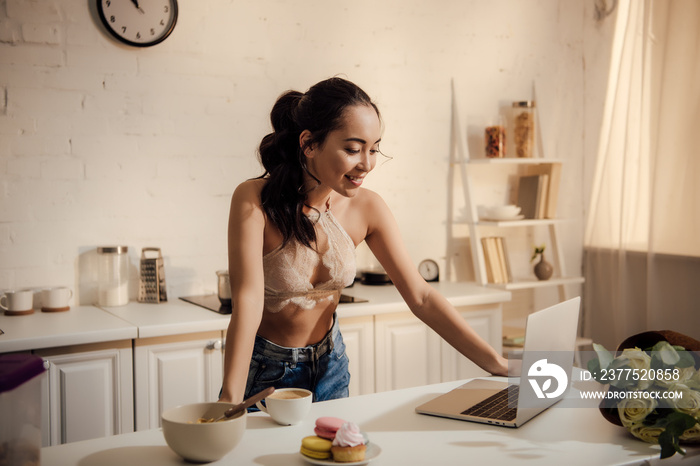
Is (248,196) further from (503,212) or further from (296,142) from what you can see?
(503,212)

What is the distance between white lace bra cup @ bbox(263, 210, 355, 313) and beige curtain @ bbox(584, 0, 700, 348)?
211cm

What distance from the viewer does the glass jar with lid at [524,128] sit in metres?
3.67

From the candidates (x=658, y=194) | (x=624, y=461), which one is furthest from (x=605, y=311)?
(x=624, y=461)

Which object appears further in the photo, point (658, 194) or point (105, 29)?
point (658, 194)

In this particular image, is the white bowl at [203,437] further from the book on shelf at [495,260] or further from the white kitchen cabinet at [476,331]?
the book on shelf at [495,260]

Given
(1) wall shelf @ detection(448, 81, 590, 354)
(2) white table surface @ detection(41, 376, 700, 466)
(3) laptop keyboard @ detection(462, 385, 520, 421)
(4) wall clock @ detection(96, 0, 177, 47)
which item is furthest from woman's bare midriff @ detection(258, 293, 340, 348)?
(1) wall shelf @ detection(448, 81, 590, 354)

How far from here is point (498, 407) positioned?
154 cm

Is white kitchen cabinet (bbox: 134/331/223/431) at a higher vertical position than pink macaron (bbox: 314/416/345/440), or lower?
lower

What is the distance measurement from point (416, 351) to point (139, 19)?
191 cm

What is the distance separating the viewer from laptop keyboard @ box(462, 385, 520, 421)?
4.85 feet

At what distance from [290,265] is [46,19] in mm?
1678

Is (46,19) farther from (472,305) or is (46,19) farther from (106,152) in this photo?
(472,305)

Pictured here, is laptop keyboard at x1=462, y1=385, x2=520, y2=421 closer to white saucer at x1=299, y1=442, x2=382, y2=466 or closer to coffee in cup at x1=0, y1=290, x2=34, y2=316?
white saucer at x1=299, y1=442, x2=382, y2=466

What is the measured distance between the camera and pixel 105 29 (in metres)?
2.89
